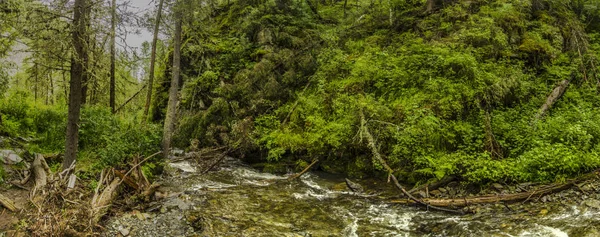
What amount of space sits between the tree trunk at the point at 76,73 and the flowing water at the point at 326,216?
2.65 metres

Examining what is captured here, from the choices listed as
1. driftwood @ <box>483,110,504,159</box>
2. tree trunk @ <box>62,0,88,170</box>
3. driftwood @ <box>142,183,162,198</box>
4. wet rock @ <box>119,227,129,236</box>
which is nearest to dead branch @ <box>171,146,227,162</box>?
driftwood @ <box>142,183,162,198</box>

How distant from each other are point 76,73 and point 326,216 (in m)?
6.56

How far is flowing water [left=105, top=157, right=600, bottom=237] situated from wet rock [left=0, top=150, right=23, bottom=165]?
13.4 ft

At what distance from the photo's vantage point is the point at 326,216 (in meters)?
7.55

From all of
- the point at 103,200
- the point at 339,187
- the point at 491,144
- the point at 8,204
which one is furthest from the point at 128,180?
the point at 491,144

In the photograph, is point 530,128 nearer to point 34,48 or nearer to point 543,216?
point 543,216

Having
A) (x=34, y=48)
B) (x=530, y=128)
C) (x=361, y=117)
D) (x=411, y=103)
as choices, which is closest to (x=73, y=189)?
(x=34, y=48)

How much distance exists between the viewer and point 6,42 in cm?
857

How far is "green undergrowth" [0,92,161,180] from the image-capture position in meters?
9.76

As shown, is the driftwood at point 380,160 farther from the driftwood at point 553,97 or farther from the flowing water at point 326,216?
the driftwood at point 553,97

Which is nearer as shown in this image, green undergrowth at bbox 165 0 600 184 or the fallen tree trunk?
the fallen tree trunk

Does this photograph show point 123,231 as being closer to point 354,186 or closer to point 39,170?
point 39,170

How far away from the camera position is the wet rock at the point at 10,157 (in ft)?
29.0

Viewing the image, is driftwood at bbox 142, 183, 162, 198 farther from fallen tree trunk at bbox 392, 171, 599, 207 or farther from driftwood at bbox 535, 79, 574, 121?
driftwood at bbox 535, 79, 574, 121
